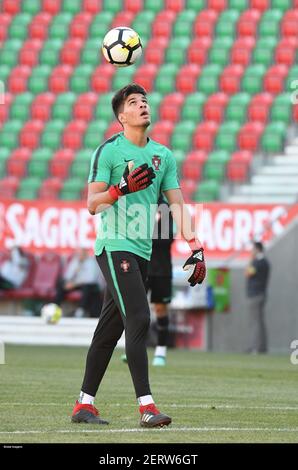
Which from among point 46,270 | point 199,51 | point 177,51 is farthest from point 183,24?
point 46,270

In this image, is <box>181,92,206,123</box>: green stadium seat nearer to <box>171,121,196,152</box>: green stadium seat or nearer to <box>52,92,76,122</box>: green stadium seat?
<box>171,121,196,152</box>: green stadium seat

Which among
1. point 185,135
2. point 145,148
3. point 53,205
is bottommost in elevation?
point 145,148

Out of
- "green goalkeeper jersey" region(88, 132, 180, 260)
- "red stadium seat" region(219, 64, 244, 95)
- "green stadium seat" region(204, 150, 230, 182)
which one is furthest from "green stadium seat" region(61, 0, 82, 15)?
"green goalkeeper jersey" region(88, 132, 180, 260)

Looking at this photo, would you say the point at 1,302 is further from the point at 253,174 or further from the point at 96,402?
the point at 96,402

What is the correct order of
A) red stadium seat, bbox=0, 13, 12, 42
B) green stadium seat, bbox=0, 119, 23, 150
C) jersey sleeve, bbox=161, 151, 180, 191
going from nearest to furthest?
1. jersey sleeve, bbox=161, 151, 180, 191
2. green stadium seat, bbox=0, 119, 23, 150
3. red stadium seat, bbox=0, 13, 12, 42

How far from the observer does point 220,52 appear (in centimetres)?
2667

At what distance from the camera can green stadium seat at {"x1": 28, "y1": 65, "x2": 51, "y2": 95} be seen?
90.6 feet

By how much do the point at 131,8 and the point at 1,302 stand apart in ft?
30.1

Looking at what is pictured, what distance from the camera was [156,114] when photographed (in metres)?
25.6

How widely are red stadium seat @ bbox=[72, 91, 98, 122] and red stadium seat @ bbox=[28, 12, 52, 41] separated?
2876 millimetres

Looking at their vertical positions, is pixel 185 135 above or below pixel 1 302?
above

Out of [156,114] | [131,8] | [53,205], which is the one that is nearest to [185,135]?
[156,114]

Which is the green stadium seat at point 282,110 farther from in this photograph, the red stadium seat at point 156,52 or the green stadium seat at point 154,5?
the green stadium seat at point 154,5

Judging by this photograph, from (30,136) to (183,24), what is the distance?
453 cm
